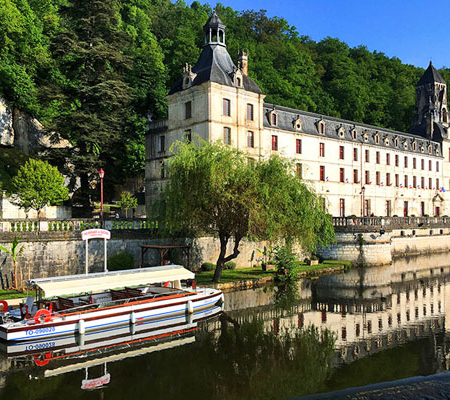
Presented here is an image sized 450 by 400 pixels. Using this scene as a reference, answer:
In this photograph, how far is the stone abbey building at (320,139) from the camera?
37.8 m

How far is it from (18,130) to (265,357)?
40014 mm

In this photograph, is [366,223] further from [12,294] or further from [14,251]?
[12,294]

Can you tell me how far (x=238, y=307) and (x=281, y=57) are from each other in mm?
60115

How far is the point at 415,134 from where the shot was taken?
70.1m

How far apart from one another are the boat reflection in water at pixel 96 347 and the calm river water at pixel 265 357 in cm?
7

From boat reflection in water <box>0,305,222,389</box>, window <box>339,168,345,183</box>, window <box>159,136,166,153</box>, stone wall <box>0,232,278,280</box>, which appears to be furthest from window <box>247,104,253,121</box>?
boat reflection in water <box>0,305,222,389</box>

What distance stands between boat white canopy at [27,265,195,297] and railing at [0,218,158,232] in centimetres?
768

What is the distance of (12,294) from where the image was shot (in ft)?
72.3

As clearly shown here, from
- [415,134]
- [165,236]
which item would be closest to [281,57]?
[415,134]

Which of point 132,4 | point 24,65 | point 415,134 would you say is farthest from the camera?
point 132,4

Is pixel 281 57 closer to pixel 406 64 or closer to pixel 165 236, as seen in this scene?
pixel 406 64

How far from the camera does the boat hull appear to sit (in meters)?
16.0

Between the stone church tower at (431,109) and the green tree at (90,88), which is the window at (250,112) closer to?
the green tree at (90,88)

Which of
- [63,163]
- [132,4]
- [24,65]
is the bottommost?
[63,163]
